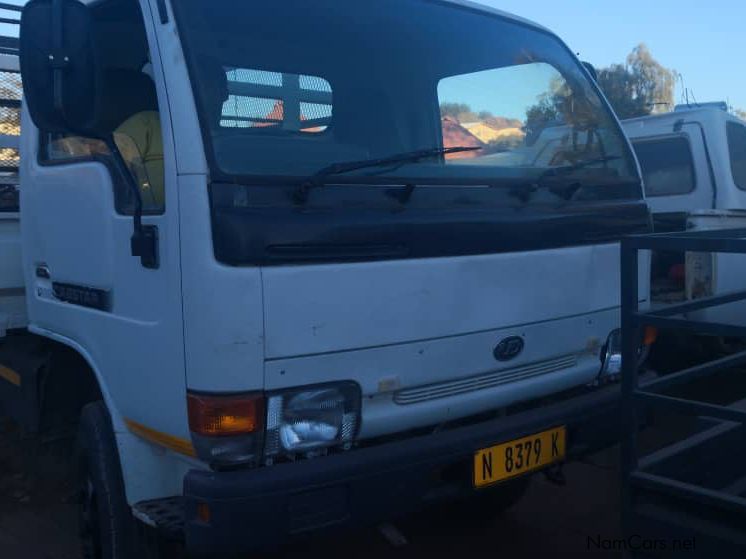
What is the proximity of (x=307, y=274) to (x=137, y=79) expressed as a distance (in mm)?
1187

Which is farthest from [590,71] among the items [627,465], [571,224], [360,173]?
[627,465]

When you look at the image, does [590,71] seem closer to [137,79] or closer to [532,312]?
[532,312]

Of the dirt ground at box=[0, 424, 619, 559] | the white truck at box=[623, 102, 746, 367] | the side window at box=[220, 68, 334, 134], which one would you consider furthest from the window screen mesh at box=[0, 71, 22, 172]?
the white truck at box=[623, 102, 746, 367]

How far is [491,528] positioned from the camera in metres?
4.32

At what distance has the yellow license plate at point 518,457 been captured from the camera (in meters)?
3.02

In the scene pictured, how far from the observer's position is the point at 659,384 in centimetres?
278

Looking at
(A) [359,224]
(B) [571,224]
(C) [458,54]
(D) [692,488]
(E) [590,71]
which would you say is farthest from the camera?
→ (E) [590,71]

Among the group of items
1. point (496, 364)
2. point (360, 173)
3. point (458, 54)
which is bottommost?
point (496, 364)

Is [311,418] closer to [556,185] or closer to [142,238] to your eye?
[142,238]

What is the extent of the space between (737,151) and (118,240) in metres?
5.59

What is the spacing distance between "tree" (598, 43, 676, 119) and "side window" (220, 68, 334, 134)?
20.7 meters

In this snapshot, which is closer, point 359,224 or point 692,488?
point 692,488

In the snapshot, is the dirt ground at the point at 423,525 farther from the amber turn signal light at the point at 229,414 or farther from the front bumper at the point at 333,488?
the amber turn signal light at the point at 229,414

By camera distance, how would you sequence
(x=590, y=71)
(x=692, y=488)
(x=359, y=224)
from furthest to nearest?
(x=590, y=71) < (x=359, y=224) < (x=692, y=488)
